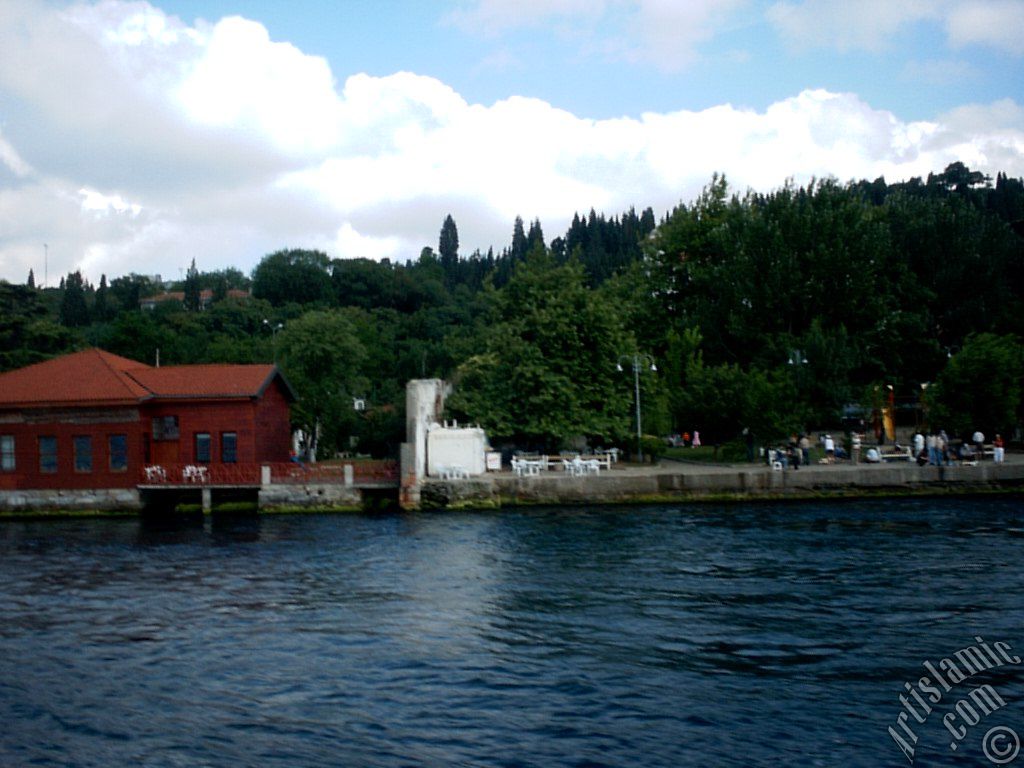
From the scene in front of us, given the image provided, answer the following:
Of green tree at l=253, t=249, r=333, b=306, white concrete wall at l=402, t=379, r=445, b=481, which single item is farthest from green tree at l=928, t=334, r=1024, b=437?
green tree at l=253, t=249, r=333, b=306

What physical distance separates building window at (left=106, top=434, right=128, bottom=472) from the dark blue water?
29.9 ft

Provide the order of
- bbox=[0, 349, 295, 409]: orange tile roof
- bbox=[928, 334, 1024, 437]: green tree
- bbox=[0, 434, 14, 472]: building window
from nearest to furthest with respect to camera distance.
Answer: bbox=[0, 349, 295, 409]: orange tile roof → bbox=[0, 434, 14, 472]: building window → bbox=[928, 334, 1024, 437]: green tree

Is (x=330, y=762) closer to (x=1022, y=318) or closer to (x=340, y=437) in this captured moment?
(x=340, y=437)

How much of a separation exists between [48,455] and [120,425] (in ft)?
10.9

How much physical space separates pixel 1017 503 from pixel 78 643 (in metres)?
31.4

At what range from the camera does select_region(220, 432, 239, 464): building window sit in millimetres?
38969

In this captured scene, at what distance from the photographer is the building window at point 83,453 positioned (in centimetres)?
3834

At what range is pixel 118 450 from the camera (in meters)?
38.4

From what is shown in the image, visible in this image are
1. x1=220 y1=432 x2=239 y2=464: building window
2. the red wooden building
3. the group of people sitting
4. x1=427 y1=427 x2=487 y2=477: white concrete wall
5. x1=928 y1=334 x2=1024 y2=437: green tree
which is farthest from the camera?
x1=928 y1=334 x2=1024 y2=437: green tree

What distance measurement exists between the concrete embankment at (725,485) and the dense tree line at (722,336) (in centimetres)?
552

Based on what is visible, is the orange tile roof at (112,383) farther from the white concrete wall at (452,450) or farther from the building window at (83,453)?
the white concrete wall at (452,450)

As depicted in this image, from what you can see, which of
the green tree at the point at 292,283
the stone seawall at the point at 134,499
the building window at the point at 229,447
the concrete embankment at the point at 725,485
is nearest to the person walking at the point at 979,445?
the concrete embankment at the point at 725,485

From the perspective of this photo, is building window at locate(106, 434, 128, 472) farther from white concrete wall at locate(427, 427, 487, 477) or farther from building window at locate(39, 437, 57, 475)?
white concrete wall at locate(427, 427, 487, 477)

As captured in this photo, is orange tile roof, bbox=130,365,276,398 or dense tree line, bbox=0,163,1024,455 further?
dense tree line, bbox=0,163,1024,455
